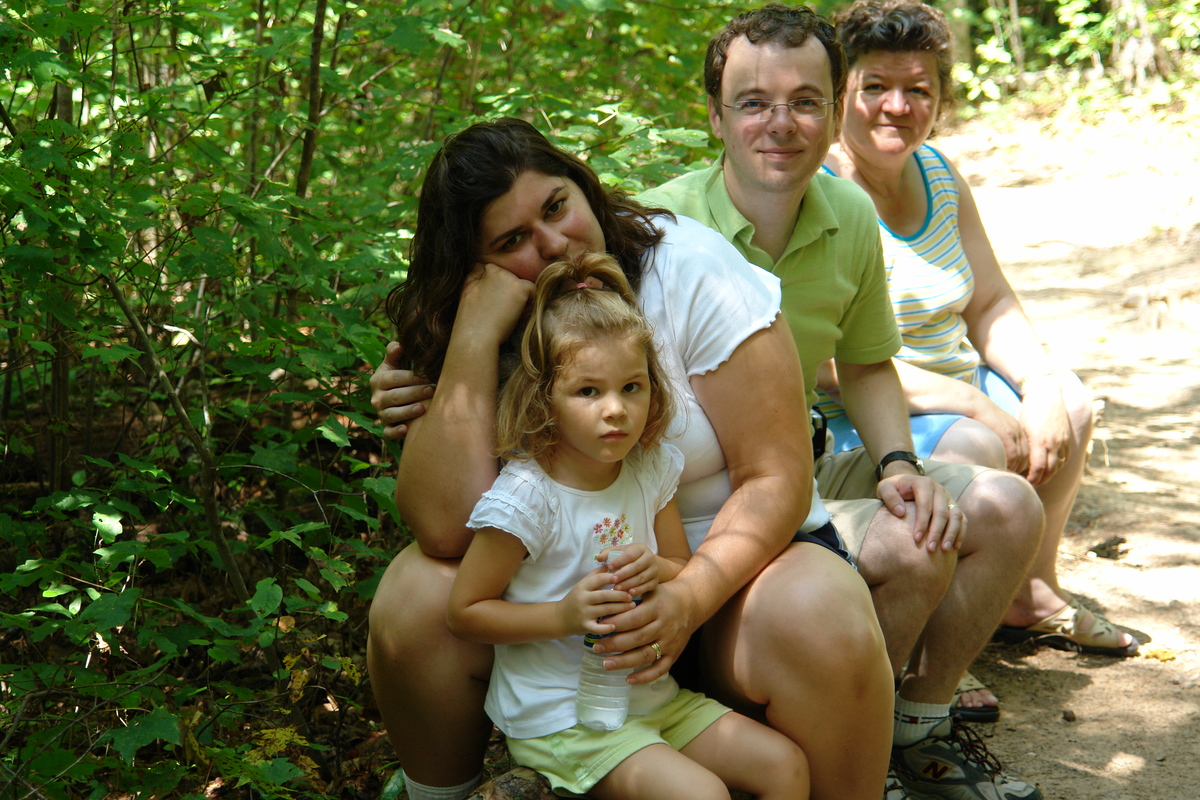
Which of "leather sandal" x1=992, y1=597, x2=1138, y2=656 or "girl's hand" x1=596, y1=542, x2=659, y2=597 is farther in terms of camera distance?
"leather sandal" x1=992, y1=597, x2=1138, y2=656

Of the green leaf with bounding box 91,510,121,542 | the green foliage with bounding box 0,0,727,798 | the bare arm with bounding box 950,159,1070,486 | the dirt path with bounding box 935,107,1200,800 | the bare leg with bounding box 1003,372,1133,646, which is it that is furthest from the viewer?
the bare leg with bounding box 1003,372,1133,646

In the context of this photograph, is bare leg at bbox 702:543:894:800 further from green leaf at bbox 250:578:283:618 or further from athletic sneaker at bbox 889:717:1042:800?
green leaf at bbox 250:578:283:618

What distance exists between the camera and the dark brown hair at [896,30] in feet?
9.84

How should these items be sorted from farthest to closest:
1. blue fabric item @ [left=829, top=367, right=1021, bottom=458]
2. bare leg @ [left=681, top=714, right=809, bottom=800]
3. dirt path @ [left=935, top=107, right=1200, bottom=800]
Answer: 1. blue fabric item @ [left=829, top=367, right=1021, bottom=458]
2. dirt path @ [left=935, top=107, right=1200, bottom=800]
3. bare leg @ [left=681, top=714, right=809, bottom=800]

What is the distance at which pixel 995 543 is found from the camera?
7.81ft

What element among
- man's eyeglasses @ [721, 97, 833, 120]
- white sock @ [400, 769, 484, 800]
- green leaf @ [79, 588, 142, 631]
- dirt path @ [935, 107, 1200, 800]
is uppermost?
man's eyeglasses @ [721, 97, 833, 120]

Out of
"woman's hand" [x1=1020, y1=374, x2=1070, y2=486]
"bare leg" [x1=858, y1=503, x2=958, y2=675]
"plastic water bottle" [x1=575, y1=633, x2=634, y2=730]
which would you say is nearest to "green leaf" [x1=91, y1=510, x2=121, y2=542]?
"plastic water bottle" [x1=575, y1=633, x2=634, y2=730]

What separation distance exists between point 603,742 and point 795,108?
1528 mm

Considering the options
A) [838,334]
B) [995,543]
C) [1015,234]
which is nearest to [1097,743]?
[995,543]

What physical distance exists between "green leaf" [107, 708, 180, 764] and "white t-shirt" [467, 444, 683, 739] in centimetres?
59

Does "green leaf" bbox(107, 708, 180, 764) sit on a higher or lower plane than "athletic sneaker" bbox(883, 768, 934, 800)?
higher

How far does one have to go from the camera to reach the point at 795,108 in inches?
95.3

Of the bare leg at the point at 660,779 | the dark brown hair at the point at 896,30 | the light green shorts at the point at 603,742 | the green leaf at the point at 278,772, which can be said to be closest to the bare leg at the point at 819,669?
the light green shorts at the point at 603,742

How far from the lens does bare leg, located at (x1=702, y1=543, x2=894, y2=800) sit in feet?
5.86
